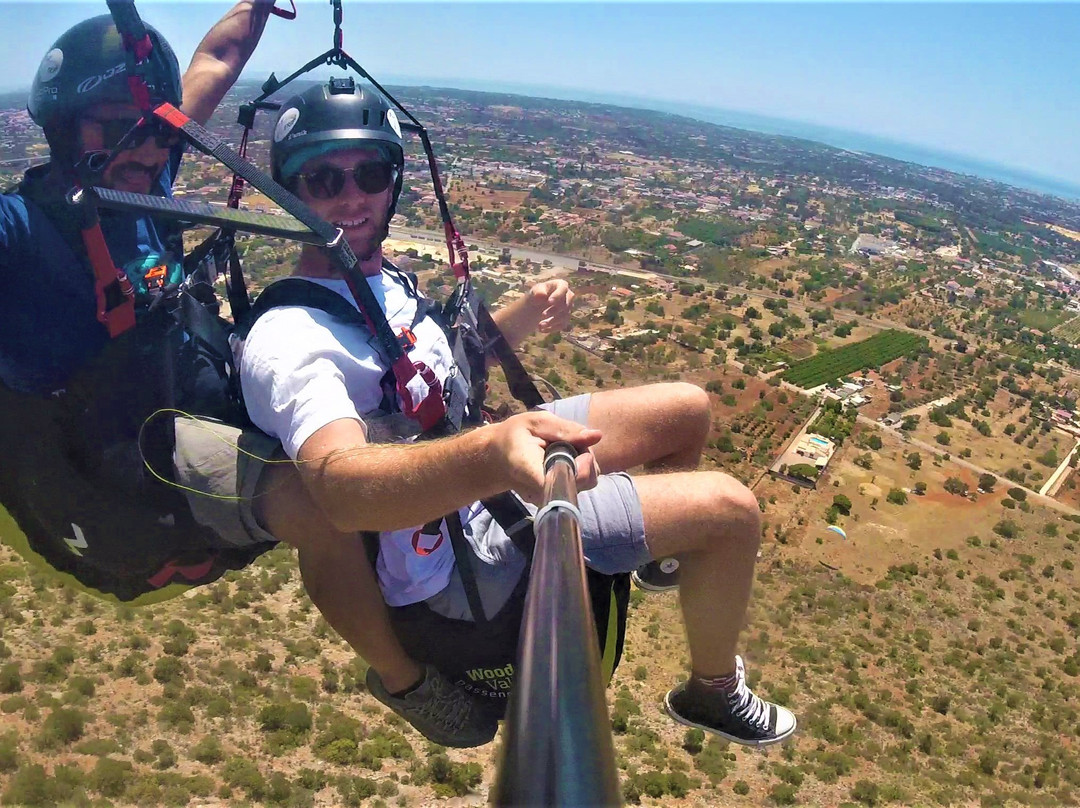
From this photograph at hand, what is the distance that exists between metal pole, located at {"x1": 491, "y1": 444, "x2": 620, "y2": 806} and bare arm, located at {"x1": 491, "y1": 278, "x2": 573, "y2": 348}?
1712 mm

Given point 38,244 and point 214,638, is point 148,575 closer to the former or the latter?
point 38,244

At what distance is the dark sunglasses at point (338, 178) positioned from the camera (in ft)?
6.36

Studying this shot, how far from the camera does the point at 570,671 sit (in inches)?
30.0

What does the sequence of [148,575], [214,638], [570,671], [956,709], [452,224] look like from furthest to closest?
[956,709] < [214,638] < [452,224] < [148,575] < [570,671]

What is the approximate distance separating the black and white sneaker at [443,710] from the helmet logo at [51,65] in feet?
6.34

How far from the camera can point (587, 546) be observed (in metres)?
1.78

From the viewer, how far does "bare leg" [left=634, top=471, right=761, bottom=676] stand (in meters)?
1.80

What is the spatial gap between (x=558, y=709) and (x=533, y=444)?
600 mm

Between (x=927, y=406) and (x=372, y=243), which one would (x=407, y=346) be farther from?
(x=927, y=406)

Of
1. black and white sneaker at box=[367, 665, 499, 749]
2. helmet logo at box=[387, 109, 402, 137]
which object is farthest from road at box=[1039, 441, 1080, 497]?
helmet logo at box=[387, 109, 402, 137]

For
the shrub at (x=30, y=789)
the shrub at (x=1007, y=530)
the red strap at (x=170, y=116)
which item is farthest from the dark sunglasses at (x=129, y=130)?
the shrub at (x=1007, y=530)

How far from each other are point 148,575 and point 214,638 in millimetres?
8197

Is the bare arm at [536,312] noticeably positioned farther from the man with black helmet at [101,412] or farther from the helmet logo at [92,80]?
the helmet logo at [92,80]

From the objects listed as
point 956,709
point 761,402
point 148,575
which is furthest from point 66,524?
point 761,402
